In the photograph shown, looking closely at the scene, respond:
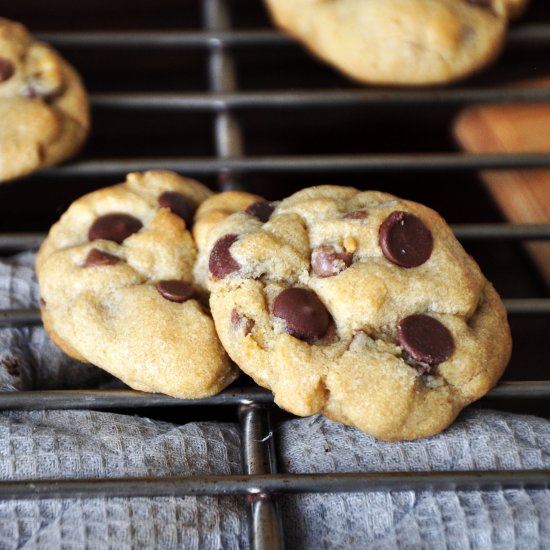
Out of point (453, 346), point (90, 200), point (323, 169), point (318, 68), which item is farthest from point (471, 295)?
point (318, 68)

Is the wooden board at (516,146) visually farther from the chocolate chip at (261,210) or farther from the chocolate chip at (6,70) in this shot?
the chocolate chip at (6,70)

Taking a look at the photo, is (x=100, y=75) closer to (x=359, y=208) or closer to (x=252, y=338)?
(x=359, y=208)

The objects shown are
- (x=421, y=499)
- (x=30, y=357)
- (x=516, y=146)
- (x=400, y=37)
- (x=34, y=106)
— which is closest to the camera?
(x=421, y=499)

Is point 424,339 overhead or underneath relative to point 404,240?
underneath

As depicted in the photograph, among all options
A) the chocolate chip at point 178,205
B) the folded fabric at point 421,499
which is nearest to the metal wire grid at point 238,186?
the folded fabric at point 421,499

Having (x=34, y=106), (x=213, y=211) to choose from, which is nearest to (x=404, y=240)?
(x=213, y=211)

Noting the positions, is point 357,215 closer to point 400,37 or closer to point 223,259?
point 223,259
